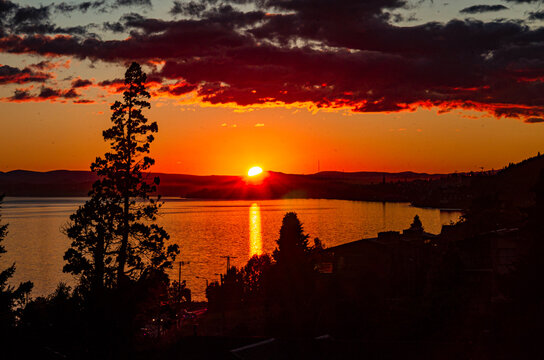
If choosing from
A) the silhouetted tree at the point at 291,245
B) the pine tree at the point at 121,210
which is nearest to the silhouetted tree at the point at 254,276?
the silhouetted tree at the point at 291,245

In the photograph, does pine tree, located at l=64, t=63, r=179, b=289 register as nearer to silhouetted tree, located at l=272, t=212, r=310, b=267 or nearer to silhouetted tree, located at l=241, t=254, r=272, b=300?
silhouetted tree, located at l=272, t=212, r=310, b=267

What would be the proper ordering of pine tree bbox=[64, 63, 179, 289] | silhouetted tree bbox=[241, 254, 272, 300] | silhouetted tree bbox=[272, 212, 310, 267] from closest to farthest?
pine tree bbox=[64, 63, 179, 289]
silhouetted tree bbox=[272, 212, 310, 267]
silhouetted tree bbox=[241, 254, 272, 300]

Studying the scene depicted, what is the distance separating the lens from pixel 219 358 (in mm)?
28375

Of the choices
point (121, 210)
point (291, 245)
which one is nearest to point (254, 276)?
point (291, 245)

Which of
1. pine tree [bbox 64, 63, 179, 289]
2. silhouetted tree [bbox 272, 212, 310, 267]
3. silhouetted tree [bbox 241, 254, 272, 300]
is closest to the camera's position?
pine tree [bbox 64, 63, 179, 289]

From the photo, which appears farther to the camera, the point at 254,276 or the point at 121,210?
the point at 254,276

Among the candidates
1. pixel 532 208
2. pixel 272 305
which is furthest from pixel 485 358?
pixel 272 305

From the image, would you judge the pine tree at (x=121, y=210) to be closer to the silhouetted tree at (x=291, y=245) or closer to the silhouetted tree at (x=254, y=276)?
the silhouetted tree at (x=291, y=245)

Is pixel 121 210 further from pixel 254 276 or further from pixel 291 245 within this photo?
pixel 254 276

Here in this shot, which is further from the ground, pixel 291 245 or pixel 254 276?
pixel 291 245

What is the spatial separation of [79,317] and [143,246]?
19.2 ft

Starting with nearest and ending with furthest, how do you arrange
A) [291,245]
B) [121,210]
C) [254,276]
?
1. [121,210]
2. [291,245]
3. [254,276]

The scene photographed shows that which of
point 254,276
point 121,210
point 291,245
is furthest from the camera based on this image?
point 254,276

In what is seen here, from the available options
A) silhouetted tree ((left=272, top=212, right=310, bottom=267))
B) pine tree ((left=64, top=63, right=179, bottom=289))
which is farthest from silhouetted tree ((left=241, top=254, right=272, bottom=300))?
pine tree ((left=64, top=63, right=179, bottom=289))
